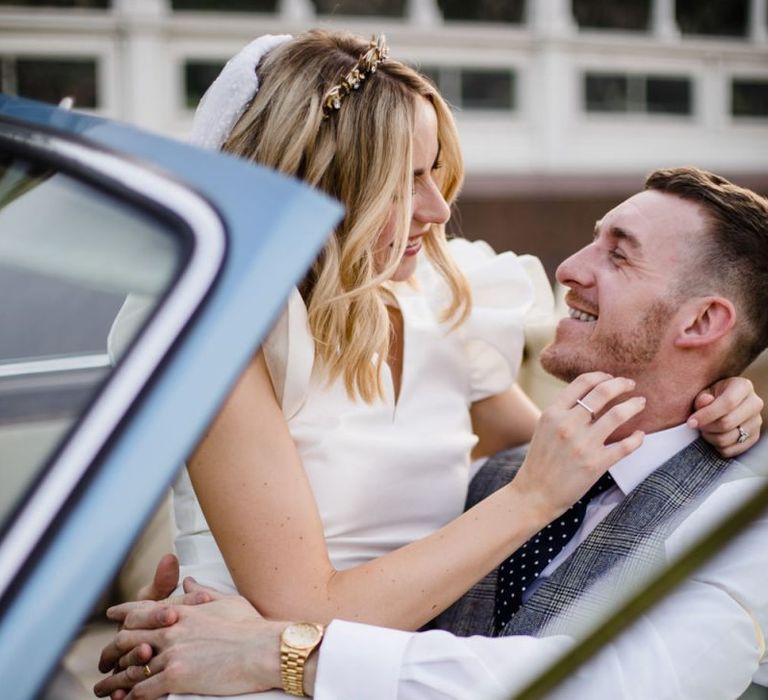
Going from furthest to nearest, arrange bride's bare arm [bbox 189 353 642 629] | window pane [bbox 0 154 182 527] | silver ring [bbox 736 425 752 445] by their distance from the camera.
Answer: silver ring [bbox 736 425 752 445] → bride's bare arm [bbox 189 353 642 629] → window pane [bbox 0 154 182 527]

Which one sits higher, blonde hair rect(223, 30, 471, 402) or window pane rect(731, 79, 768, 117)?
blonde hair rect(223, 30, 471, 402)

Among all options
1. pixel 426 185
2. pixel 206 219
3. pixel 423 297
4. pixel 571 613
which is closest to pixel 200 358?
pixel 206 219

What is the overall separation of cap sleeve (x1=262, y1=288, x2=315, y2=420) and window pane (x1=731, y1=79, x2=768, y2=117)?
9.95 m

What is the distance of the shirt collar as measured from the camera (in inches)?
70.0

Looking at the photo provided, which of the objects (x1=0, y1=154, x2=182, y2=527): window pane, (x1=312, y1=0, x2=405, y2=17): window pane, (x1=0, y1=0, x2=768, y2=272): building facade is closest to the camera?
(x1=0, y1=154, x2=182, y2=527): window pane

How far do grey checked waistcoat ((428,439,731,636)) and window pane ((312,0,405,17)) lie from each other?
805 cm

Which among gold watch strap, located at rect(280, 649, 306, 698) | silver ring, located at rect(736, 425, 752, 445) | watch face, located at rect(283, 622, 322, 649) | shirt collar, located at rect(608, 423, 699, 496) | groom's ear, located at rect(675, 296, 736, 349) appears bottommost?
gold watch strap, located at rect(280, 649, 306, 698)

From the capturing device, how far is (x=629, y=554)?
5.35ft

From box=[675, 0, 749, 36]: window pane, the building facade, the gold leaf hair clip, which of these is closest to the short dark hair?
the gold leaf hair clip

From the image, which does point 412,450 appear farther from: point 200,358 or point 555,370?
point 200,358

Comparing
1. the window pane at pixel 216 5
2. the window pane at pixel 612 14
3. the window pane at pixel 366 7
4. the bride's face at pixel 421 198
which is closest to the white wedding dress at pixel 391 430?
the bride's face at pixel 421 198

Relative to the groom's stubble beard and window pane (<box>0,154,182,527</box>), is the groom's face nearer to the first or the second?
the groom's stubble beard

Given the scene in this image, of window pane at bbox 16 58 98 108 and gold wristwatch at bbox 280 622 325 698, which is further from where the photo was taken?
window pane at bbox 16 58 98 108

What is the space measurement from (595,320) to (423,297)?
0.42 m
